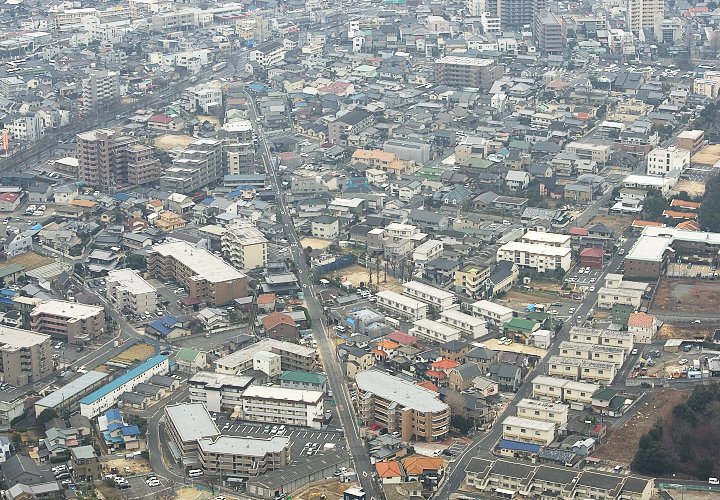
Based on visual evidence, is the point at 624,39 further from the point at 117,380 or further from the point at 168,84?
the point at 117,380

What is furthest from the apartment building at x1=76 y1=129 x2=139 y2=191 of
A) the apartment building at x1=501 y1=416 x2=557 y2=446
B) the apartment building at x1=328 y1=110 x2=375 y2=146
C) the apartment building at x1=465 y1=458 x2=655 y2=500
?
the apartment building at x1=465 y1=458 x2=655 y2=500

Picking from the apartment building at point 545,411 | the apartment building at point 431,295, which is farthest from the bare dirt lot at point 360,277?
the apartment building at point 545,411

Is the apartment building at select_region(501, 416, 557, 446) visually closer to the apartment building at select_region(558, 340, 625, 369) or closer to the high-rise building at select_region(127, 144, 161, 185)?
the apartment building at select_region(558, 340, 625, 369)

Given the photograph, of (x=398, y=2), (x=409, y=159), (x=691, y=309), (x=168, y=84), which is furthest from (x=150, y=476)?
(x=398, y=2)

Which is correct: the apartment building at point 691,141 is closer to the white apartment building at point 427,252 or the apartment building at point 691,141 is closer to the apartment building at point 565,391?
the white apartment building at point 427,252

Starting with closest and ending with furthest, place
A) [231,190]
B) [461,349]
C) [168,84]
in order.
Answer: [461,349] → [231,190] → [168,84]

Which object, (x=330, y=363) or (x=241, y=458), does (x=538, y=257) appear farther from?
(x=241, y=458)
